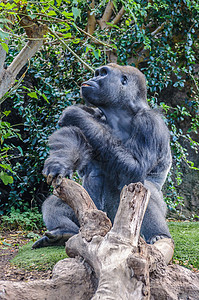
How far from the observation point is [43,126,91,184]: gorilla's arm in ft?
8.93

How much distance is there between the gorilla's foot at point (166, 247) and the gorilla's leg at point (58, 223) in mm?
891

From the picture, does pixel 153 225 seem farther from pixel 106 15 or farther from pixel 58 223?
pixel 106 15

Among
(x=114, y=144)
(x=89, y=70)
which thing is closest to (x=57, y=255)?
(x=114, y=144)

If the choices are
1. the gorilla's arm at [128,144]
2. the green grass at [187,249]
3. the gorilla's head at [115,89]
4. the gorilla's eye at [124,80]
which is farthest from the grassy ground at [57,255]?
the gorilla's eye at [124,80]

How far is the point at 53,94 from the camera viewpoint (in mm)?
5758

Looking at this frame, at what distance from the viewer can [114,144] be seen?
3.05m

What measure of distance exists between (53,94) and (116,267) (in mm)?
4299

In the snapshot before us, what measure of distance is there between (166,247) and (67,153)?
0.98 meters

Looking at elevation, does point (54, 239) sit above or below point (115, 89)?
below

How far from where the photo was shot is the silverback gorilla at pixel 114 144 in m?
3.02

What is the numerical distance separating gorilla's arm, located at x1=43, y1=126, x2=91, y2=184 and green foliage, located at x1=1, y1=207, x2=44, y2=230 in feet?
9.32

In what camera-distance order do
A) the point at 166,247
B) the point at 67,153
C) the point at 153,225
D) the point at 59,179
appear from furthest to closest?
A: 1. the point at 153,225
2. the point at 67,153
3. the point at 166,247
4. the point at 59,179

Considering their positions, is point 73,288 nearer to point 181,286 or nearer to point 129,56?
point 181,286

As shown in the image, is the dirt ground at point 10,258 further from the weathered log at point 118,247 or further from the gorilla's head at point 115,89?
the gorilla's head at point 115,89
